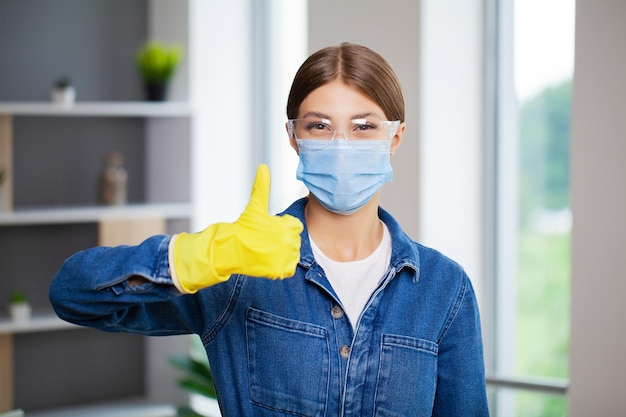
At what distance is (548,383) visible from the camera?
7.48 ft

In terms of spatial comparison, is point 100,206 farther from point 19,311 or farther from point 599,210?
point 599,210

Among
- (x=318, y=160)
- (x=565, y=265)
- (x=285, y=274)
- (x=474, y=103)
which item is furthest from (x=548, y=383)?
(x=285, y=274)

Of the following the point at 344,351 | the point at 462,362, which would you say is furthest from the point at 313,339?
the point at 462,362

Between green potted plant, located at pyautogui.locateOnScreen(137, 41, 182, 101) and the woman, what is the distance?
240 cm

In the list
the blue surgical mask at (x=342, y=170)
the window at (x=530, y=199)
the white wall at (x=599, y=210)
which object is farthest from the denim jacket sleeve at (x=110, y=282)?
the window at (x=530, y=199)

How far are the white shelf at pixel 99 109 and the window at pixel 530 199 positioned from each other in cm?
153

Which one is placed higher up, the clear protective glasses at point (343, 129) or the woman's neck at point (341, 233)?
the clear protective glasses at point (343, 129)

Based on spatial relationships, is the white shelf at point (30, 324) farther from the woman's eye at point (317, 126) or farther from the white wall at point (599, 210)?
the woman's eye at point (317, 126)

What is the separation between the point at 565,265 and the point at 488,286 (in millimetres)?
259

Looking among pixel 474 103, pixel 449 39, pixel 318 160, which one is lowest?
pixel 318 160

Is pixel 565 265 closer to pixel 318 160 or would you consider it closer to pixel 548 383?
pixel 548 383

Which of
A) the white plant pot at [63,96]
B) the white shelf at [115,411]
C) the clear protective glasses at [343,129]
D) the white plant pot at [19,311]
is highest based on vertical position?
the white plant pot at [63,96]

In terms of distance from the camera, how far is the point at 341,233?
138 cm

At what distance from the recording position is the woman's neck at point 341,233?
137 centimetres
